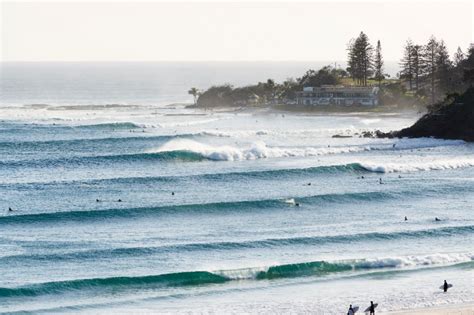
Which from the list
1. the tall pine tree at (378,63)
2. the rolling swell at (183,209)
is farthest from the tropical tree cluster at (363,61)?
the rolling swell at (183,209)

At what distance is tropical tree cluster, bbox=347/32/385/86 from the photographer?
134750 millimetres

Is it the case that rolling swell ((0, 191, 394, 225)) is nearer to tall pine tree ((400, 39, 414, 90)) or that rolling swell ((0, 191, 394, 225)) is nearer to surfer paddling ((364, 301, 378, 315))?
surfer paddling ((364, 301, 378, 315))

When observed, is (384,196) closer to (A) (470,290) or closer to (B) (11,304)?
(A) (470,290)

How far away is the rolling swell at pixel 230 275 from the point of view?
39.0 metres

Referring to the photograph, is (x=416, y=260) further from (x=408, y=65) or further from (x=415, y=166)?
(x=408, y=65)

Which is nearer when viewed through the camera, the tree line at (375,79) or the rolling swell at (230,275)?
the rolling swell at (230,275)

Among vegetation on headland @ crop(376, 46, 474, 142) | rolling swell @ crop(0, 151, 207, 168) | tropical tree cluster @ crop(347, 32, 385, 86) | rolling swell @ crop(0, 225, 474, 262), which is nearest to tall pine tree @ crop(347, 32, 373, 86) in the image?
tropical tree cluster @ crop(347, 32, 385, 86)

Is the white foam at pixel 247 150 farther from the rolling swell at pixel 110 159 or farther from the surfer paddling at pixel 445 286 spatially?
the surfer paddling at pixel 445 286

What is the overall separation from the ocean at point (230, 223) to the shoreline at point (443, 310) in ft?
2.31

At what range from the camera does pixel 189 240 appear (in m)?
45.9

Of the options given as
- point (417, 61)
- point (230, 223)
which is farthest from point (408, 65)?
point (230, 223)

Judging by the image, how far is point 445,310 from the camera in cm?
3653

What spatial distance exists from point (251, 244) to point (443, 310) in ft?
37.0

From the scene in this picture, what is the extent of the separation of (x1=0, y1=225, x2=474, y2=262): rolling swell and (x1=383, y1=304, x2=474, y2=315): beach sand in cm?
570
